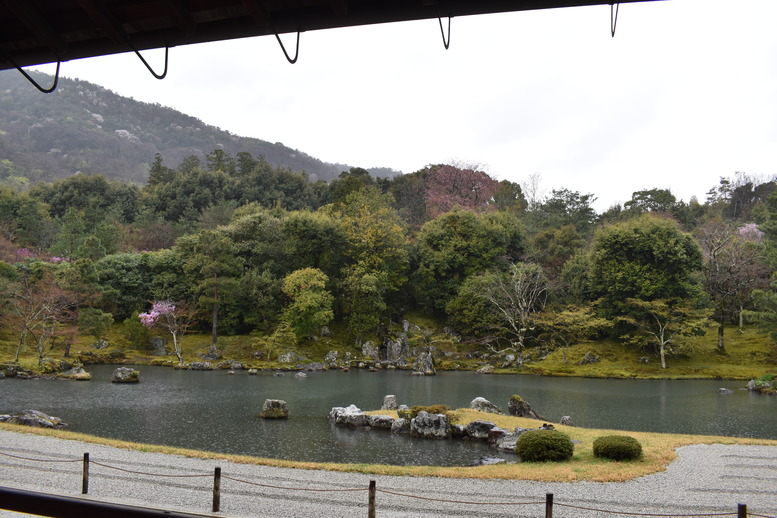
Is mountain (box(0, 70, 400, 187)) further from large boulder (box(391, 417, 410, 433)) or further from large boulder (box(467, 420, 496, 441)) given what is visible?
large boulder (box(467, 420, 496, 441))

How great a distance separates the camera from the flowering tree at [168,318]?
112 ft

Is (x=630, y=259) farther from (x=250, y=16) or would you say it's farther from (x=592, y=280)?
(x=250, y=16)

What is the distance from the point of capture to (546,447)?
491 inches

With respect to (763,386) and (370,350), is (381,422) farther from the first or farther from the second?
(763,386)

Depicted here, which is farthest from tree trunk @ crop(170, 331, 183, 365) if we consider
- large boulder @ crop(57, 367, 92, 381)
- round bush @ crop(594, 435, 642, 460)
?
round bush @ crop(594, 435, 642, 460)

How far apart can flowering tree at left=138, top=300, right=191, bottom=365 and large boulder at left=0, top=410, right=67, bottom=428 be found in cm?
1816

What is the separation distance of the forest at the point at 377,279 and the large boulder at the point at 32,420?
43.6ft

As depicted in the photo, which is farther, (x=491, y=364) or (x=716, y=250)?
(x=716, y=250)

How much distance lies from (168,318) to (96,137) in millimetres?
81725

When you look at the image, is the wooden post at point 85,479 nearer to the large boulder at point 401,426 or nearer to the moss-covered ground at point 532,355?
the large boulder at point 401,426

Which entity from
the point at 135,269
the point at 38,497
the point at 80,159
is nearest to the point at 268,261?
the point at 135,269

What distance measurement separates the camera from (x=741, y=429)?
54.6ft

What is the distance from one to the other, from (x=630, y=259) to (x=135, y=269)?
38.6 metres

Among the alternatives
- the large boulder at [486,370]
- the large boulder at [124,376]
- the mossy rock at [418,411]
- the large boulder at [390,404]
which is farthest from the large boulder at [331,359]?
the mossy rock at [418,411]
